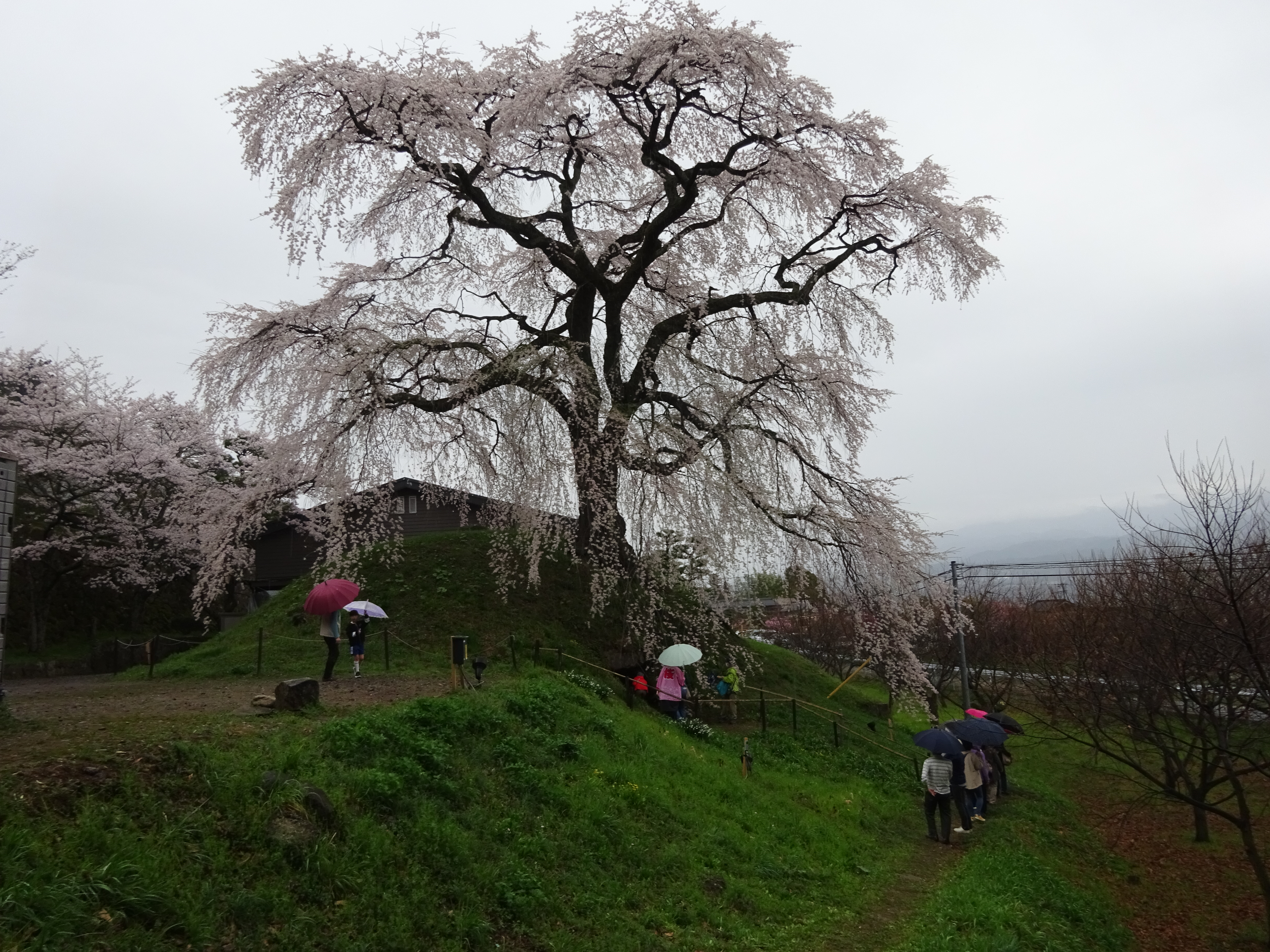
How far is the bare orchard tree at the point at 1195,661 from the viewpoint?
10211mm

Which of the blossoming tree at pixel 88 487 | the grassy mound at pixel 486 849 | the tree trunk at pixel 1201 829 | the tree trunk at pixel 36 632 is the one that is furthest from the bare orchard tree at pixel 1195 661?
the tree trunk at pixel 36 632

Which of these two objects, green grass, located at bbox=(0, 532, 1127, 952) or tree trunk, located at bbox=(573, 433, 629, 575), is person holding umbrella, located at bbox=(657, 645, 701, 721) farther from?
tree trunk, located at bbox=(573, 433, 629, 575)

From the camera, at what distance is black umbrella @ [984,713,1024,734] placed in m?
15.7

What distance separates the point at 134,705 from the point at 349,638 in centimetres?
412

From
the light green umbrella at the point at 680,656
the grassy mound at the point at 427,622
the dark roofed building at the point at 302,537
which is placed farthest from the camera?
the dark roofed building at the point at 302,537

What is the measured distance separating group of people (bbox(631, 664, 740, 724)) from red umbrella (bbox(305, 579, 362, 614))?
5.32 meters

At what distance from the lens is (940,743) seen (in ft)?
39.3

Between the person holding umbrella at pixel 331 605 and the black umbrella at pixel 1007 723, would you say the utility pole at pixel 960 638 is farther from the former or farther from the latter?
the person holding umbrella at pixel 331 605

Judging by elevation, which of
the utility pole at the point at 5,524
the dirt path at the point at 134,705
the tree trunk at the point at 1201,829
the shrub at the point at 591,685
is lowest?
the tree trunk at the point at 1201,829

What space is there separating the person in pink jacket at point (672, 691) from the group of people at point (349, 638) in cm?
505

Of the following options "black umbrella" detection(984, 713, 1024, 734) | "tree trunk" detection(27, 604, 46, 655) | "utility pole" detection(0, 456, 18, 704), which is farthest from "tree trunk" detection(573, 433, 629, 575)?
"tree trunk" detection(27, 604, 46, 655)

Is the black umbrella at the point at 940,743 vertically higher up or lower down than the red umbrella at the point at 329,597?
lower down

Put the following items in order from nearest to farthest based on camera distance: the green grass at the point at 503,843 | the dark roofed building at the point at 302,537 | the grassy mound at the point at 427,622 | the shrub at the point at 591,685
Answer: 1. the green grass at the point at 503,843
2. the shrub at the point at 591,685
3. the grassy mound at the point at 427,622
4. the dark roofed building at the point at 302,537

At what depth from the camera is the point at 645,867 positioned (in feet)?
25.9
